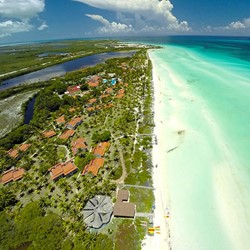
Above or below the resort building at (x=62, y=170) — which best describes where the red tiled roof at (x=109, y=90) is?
below

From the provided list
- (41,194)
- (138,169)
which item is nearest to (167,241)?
(138,169)

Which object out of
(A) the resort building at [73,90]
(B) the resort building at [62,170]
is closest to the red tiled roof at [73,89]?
(A) the resort building at [73,90]

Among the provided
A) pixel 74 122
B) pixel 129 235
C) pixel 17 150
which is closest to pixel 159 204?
pixel 129 235

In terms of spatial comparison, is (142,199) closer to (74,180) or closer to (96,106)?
(74,180)

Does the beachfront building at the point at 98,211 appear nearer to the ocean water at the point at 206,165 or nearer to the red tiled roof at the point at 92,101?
the ocean water at the point at 206,165

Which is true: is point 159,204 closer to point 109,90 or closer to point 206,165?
point 206,165

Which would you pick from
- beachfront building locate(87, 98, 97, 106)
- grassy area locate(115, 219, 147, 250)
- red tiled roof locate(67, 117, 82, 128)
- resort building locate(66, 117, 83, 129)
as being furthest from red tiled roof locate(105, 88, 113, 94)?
grassy area locate(115, 219, 147, 250)
